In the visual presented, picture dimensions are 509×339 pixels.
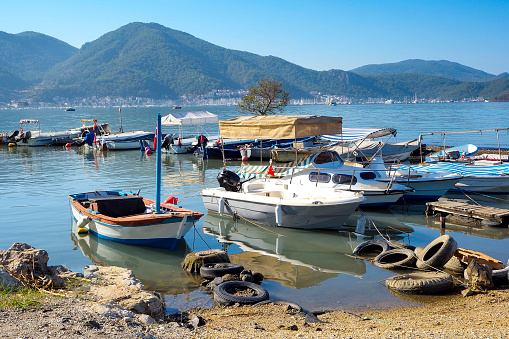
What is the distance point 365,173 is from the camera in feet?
59.2

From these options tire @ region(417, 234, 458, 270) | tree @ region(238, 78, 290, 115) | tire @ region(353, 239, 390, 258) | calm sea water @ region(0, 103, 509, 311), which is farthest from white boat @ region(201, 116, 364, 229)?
tree @ region(238, 78, 290, 115)

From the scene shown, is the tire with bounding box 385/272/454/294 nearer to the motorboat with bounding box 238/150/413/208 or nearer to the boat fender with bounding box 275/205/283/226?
the boat fender with bounding box 275/205/283/226

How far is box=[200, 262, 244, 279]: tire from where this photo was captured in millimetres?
11078

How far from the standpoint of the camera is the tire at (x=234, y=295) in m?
9.52

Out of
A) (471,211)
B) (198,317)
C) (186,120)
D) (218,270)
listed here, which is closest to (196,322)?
(198,317)

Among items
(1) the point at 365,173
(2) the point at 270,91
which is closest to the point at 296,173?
(1) the point at 365,173

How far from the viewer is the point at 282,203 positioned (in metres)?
15.1

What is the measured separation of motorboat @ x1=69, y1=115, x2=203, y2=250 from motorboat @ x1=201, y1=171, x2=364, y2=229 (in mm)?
2717

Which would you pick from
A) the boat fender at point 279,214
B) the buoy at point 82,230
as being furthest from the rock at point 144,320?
the buoy at point 82,230

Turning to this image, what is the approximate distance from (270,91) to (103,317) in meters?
39.9

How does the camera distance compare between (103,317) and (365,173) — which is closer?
(103,317)

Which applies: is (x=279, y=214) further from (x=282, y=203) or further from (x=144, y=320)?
(x=144, y=320)

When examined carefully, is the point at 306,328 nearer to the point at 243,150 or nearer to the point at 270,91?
the point at 243,150

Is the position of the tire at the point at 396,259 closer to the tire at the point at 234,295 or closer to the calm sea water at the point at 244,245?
the calm sea water at the point at 244,245
